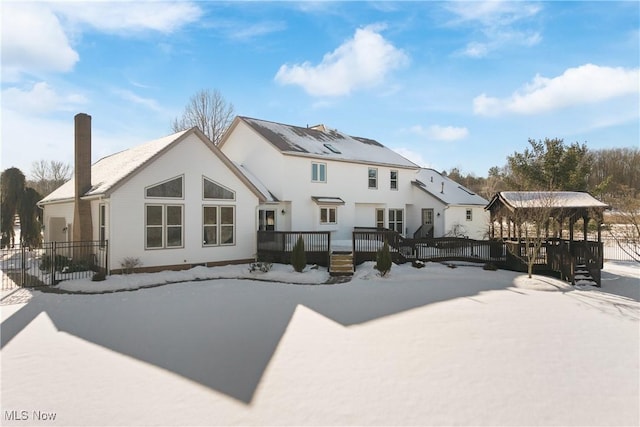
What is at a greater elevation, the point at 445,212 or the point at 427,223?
the point at 445,212

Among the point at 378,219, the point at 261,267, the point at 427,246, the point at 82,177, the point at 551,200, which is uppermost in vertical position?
the point at 82,177

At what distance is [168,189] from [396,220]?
1694 cm

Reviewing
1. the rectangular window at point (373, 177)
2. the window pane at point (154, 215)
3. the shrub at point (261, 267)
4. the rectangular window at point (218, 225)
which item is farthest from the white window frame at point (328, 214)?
the window pane at point (154, 215)

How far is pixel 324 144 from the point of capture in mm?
25172

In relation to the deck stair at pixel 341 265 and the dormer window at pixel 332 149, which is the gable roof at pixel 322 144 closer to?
the dormer window at pixel 332 149

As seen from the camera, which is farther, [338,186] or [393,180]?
[393,180]

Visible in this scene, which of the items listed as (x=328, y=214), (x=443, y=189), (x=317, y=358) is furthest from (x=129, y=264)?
(x=443, y=189)

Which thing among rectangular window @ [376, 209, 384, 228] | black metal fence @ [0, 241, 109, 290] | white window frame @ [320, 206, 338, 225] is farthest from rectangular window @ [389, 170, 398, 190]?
black metal fence @ [0, 241, 109, 290]

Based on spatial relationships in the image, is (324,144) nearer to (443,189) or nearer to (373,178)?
(373,178)

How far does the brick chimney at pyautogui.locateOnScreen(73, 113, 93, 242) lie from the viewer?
15969 millimetres

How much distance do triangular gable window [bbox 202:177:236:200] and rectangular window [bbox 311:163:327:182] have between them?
628 cm

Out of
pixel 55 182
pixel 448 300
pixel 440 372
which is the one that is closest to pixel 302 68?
pixel 448 300

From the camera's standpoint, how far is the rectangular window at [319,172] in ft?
74.4

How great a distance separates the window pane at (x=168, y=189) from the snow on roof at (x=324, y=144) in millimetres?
6771
